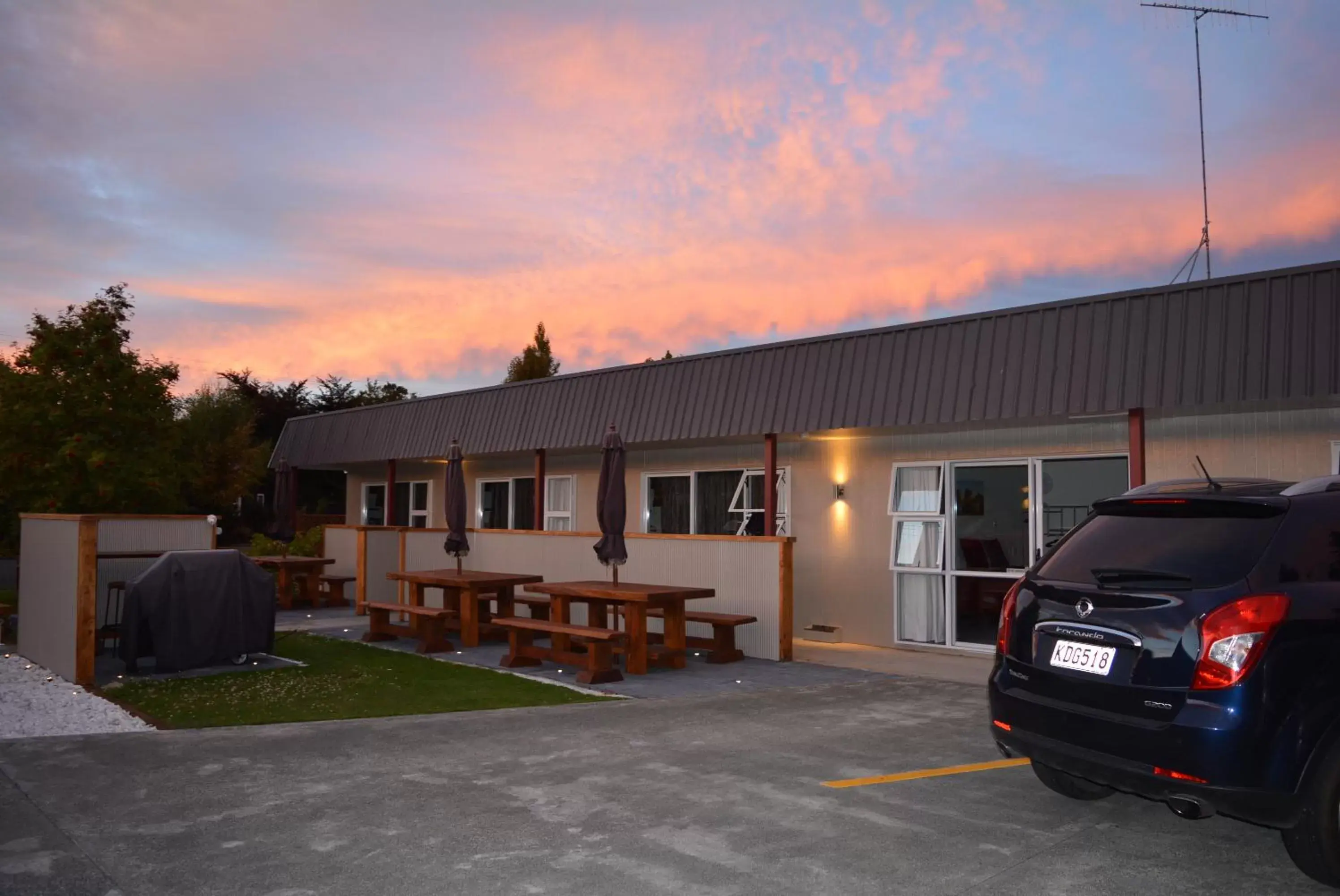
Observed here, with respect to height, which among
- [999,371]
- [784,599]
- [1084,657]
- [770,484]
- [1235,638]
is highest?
[999,371]

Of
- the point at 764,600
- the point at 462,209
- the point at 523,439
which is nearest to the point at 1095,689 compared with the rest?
the point at 764,600

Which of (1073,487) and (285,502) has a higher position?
(1073,487)

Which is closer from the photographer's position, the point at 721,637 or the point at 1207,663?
the point at 1207,663

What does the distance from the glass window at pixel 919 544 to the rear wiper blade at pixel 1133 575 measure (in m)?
7.43

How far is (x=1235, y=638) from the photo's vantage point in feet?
11.9

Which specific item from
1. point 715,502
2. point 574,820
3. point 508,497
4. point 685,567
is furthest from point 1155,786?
point 508,497

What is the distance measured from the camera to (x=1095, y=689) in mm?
4012

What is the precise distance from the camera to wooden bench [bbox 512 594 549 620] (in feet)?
40.3

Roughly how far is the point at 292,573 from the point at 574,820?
14201 millimetres

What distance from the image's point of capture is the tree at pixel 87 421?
16969 mm

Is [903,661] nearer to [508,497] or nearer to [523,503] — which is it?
[523,503]

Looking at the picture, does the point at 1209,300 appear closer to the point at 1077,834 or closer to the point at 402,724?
the point at 1077,834

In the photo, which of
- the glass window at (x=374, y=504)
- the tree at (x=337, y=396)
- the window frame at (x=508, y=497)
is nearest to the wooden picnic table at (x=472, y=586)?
the window frame at (x=508, y=497)

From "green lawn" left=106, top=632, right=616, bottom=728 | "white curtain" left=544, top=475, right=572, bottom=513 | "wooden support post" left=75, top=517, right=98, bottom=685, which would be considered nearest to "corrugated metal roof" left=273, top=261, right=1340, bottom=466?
"white curtain" left=544, top=475, right=572, bottom=513
